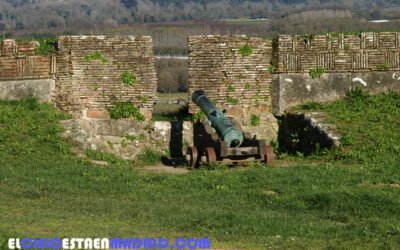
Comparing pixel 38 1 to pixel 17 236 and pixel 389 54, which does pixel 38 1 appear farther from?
pixel 17 236

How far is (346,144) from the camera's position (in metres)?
21.6

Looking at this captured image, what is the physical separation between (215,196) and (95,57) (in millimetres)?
8211

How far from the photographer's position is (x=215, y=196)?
56.0 feet

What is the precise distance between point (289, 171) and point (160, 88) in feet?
73.5

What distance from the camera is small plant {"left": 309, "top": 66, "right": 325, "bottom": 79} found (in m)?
24.8

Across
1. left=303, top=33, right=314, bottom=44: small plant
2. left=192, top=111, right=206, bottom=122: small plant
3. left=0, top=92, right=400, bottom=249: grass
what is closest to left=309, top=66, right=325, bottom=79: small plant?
left=303, top=33, right=314, bottom=44: small plant

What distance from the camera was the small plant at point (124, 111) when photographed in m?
24.3

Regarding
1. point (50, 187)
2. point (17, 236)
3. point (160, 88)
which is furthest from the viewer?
point (160, 88)

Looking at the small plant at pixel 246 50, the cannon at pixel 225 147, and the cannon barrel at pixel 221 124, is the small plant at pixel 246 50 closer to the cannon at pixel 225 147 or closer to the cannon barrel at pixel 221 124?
the cannon barrel at pixel 221 124

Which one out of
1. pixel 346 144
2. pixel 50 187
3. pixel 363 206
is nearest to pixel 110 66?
pixel 346 144

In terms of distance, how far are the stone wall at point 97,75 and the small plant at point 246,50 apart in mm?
2171

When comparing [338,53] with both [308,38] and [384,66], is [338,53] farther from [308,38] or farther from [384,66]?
[384,66]

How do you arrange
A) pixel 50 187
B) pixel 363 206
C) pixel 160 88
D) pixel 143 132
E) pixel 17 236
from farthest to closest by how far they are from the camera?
pixel 160 88 → pixel 143 132 → pixel 50 187 → pixel 363 206 → pixel 17 236

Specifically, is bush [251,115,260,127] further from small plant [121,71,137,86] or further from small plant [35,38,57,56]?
small plant [35,38,57,56]
